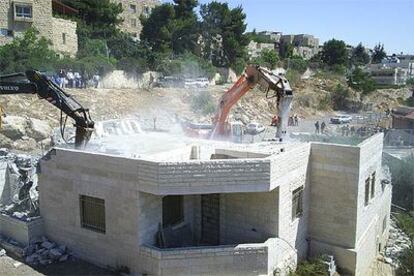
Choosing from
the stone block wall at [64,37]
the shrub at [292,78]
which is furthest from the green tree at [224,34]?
the stone block wall at [64,37]

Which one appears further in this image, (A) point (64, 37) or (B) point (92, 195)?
(A) point (64, 37)

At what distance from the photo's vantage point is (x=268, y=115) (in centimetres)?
4506

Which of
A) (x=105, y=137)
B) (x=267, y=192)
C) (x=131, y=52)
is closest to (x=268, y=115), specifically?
(x=131, y=52)

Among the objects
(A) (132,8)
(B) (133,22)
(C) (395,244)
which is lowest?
(C) (395,244)

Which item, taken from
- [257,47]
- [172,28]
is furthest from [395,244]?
[257,47]

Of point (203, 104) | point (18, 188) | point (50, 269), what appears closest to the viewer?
point (50, 269)

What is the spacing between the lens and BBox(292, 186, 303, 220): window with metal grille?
42.5 ft

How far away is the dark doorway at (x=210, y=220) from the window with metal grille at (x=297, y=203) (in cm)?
214

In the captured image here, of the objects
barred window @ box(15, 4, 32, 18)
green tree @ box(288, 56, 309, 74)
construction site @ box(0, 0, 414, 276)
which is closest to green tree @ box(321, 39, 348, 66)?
green tree @ box(288, 56, 309, 74)

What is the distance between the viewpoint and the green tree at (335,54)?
3132 inches

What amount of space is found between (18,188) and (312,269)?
9.55m

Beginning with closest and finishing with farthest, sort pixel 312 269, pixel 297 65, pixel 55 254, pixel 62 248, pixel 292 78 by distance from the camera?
pixel 55 254 → pixel 62 248 → pixel 312 269 → pixel 292 78 → pixel 297 65

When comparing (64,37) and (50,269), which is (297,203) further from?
(64,37)

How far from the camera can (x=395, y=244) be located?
18.3 meters
